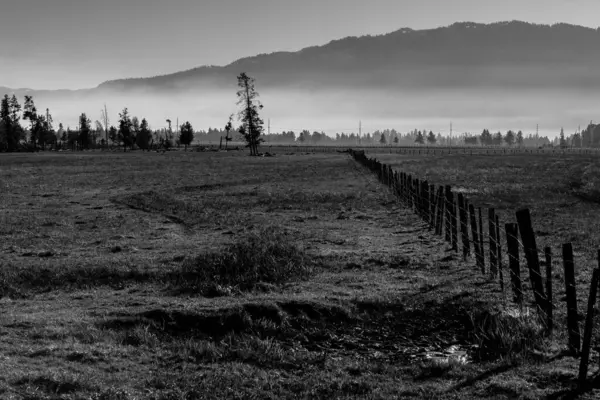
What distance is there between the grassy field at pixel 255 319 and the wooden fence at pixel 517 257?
0.43 metres

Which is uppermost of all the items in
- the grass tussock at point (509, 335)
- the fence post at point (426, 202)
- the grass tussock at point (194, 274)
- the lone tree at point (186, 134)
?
the lone tree at point (186, 134)

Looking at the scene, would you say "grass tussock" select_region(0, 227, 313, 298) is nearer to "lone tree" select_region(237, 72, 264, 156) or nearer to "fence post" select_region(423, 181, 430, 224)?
"fence post" select_region(423, 181, 430, 224)

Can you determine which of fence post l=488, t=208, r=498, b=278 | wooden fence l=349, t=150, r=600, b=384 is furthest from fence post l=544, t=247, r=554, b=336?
fence post l=488, t=208, r=498, b=278

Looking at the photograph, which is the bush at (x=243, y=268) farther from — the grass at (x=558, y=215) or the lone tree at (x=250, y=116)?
the lone tree at (x=250, y=116)

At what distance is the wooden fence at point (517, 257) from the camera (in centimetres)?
897

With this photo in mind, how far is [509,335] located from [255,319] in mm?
4605

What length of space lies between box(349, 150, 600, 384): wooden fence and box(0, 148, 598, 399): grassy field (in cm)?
43

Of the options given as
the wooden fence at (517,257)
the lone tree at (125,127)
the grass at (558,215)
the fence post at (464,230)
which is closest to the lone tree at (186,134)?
the lone tree at (125,127)

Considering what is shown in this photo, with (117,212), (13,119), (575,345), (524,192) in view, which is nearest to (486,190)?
(524,192)

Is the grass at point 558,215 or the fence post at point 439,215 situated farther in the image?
the fence post at point 439,215

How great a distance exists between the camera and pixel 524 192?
3594 centimetres

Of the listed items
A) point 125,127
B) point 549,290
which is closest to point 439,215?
point 549,290

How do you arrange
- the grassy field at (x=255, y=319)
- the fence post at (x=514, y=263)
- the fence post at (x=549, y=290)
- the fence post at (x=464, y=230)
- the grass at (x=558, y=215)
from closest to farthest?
the grassy field at (x=255, y=319), the fence post at (x=549, y=290), the fence post at (x=514, y=263), the grass at (x=558, y=215), the fence post at (x=464, y=230)

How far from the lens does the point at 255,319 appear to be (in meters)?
11.1
